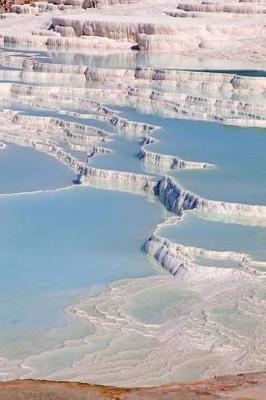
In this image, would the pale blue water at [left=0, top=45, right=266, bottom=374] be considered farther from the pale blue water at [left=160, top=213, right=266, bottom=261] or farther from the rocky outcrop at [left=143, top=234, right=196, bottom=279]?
the rocky outcrop at [left=143, top=234, right=196, bottom=279]

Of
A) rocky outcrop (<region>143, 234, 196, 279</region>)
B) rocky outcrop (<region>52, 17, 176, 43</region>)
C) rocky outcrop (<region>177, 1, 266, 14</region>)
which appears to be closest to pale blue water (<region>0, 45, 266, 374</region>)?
rocky outcrop (<region>143, 234, 196, 279</region>)

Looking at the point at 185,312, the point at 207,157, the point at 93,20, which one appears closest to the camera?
the point at 185,312

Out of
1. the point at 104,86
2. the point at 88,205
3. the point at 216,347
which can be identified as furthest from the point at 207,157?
the point at 104,86

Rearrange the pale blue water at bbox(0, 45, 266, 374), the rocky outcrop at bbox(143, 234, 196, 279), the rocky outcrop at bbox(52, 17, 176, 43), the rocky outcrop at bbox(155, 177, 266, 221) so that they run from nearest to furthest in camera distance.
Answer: the pale blue water at bbox(0, 45, 266, 374), the rocky outcrop at bbox(143, 234, 196, 279), the rocky outcrop at bbox(155, 177, 266, 221), the rocky outcrop at bbox(52, 17, 176, 43)

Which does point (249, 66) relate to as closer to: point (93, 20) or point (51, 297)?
→ point (93, 20)

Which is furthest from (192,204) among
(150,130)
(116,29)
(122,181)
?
(116,29)

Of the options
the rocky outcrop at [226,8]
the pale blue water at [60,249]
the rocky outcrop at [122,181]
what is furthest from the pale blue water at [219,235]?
the rocky outcrop at [226,8]
